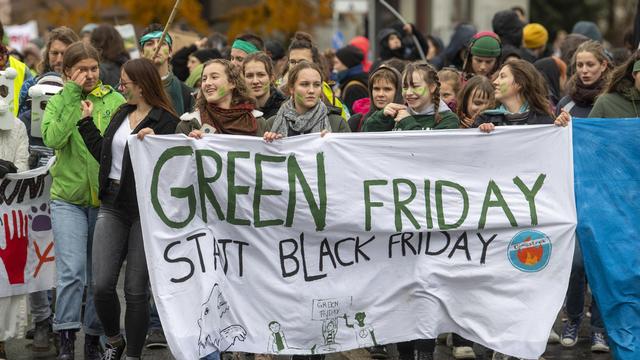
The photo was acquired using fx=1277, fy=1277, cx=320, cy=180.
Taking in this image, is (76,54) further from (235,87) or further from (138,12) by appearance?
(138,12)

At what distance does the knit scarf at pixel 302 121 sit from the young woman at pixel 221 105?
0.54 ft

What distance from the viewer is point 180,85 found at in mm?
9500

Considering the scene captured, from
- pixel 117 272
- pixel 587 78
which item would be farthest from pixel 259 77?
pixel 587 78

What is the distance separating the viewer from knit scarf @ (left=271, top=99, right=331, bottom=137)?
746 centimetres

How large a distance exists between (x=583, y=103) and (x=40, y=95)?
12.3 feet

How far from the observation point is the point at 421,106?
7672mm

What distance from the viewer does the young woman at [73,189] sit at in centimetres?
757

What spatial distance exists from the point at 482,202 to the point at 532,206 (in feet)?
0.93

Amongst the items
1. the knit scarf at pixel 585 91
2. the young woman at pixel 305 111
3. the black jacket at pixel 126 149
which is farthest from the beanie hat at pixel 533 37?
the black jacket at pixel 126 149

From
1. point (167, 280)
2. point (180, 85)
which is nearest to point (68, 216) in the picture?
point (167, 280)

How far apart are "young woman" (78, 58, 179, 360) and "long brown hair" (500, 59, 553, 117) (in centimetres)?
209

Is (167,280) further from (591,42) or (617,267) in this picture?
(591,42)

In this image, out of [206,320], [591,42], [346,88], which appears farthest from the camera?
[346,88]

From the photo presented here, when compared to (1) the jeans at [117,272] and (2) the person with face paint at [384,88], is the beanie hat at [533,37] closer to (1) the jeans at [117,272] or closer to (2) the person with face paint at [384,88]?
(2) the person with face paint at [384,88]
